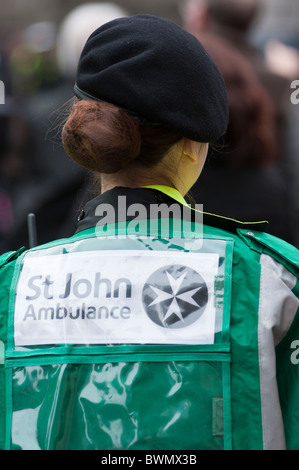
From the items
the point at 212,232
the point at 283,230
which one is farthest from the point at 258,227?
the point at 283,230

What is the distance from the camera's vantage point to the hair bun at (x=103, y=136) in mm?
1738

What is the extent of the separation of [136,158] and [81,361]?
1.56ft

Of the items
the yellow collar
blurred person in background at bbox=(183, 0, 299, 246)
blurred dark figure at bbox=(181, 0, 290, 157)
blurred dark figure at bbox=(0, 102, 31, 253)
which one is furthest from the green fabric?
blurred dark figure at bbox=(0, 102, 31, 253)

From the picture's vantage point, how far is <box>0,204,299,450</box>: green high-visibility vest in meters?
1.67

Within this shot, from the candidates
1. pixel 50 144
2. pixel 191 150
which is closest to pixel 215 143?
pixel 191 150

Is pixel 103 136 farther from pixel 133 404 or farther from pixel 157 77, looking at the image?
pixel 133 404

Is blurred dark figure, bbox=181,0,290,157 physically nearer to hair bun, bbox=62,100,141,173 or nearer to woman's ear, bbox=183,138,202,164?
woman's ear, bbox=183,138,202,164

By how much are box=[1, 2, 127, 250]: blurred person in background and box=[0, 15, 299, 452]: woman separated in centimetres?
178

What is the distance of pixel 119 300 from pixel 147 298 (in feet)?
0.20

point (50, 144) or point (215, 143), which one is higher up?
point (50, 144)

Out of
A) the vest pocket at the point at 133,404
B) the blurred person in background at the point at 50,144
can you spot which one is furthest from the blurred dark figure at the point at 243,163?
the vest pocket at the point at 133,404

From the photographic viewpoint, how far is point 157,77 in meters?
1.75

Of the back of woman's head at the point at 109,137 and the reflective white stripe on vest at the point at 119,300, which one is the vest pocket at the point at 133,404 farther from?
the back of woman's head at the point at 109,137
